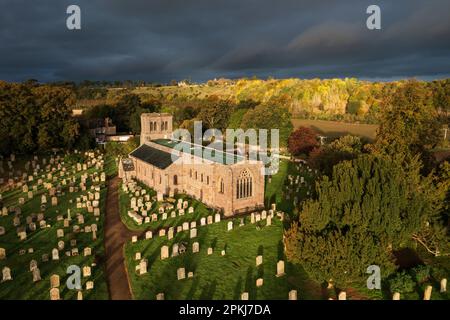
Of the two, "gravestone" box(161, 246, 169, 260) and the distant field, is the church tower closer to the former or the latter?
"gravestone" box(161, 246, 169, 260)

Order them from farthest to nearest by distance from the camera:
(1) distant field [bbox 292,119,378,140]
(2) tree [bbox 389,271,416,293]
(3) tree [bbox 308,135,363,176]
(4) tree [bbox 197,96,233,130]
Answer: (1) distant field [bbox 292,119,378,140] < (4) tree [bbox 197,96,233,130] < (3) tree [bbox 308,135,363,176] < (2) tree [bbox 389,271,416,293]

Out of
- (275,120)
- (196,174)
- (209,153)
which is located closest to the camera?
(196,174)

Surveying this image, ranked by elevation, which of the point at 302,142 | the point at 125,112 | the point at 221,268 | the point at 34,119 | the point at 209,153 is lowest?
the point at 221,268

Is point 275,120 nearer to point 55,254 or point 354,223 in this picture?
point 354,223

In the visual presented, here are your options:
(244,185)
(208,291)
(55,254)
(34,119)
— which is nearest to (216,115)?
(34,119)

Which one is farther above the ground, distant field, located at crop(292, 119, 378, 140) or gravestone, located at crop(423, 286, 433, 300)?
distant field, located at crop(292, 119, 378, 140)

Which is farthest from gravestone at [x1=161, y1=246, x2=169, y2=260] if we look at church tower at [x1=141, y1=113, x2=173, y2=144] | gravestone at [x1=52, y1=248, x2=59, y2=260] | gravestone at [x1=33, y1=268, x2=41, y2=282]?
church tower at [x1=141, y1=113, x2=173, y2=144]
